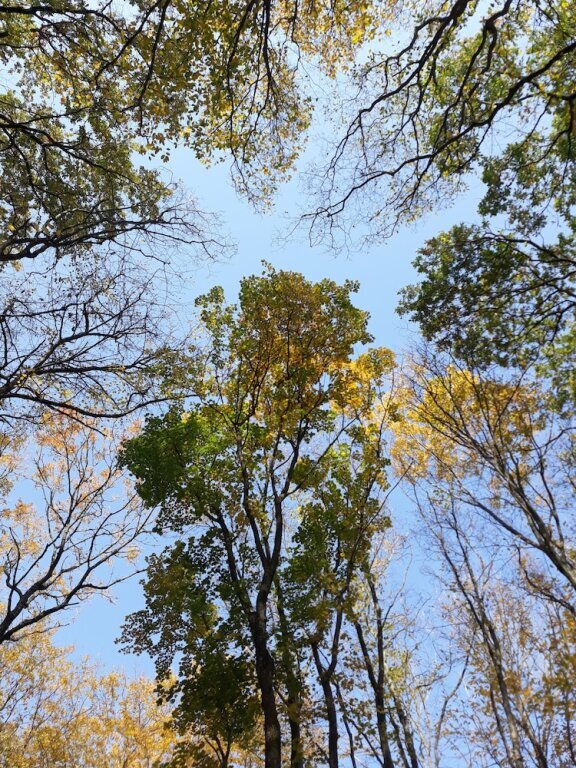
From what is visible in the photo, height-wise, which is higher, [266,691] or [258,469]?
[258,469]

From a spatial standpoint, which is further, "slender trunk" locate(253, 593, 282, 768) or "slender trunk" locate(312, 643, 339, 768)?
"slender trunk" locate(312, 643, 339, 768)

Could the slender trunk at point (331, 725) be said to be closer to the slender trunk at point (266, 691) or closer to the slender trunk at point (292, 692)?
the slender trunk at point (292, 692)

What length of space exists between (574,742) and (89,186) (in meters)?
15.8

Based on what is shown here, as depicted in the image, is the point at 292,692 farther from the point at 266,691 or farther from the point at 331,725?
the point at 266,691

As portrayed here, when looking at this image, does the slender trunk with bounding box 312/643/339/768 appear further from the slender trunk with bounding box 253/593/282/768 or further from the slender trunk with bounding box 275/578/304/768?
the slender trunk with bounding box 253/593/282/768

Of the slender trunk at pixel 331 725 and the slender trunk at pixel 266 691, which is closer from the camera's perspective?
the slender trunk at pixel 266 691

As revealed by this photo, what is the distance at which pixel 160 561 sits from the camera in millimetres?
8750

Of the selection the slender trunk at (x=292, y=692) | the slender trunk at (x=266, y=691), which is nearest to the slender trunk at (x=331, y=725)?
the slender trunk at (x=292, y=692)

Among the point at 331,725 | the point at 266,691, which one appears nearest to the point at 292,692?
the point at 331,725

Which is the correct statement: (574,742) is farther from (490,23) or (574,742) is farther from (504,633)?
(490,23)

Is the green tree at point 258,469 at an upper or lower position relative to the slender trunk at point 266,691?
upper

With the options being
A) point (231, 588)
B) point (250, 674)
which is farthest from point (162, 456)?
point (250, 674)

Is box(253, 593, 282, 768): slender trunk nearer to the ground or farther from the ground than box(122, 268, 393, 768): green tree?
nearer to the ground

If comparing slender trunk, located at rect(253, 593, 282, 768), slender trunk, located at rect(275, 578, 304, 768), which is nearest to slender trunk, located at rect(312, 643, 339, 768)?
slender trunk, located at rect(275, 578, 304, 768)
